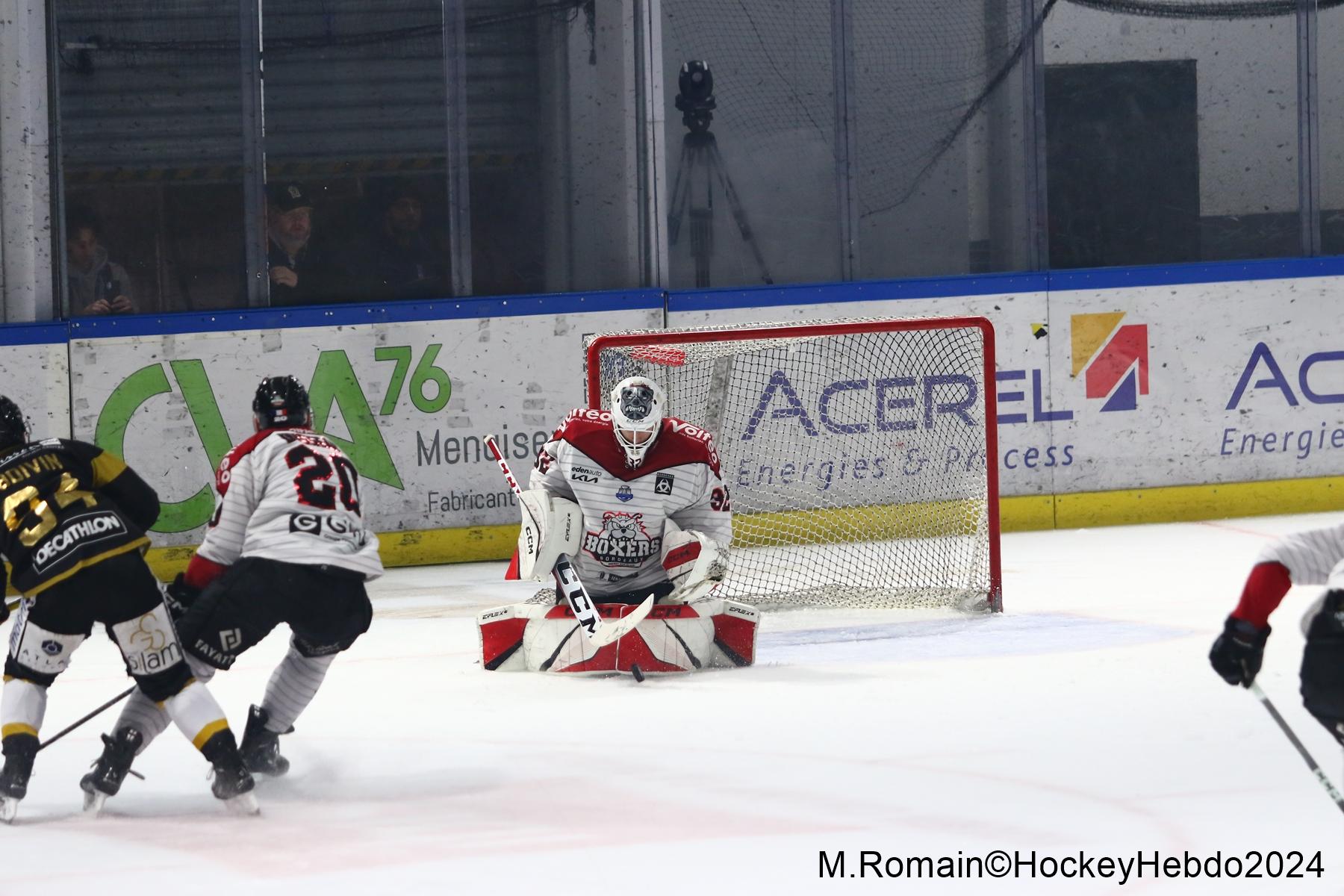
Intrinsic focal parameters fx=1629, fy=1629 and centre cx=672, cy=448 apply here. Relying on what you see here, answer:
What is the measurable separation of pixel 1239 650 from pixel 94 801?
2.28 metres

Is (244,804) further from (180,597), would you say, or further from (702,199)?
(702,199)

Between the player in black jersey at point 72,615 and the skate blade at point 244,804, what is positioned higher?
the player in black jersey at point 72,615

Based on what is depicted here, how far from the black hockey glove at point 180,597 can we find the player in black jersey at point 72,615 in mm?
156

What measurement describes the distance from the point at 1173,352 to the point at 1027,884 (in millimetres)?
5285

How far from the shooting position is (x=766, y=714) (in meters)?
4.09

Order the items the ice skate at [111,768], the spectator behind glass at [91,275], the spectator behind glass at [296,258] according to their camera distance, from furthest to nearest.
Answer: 1. the spectator behind glass at [296,258]
2. the spectator behind glass at [91,275]
3. the ice skate at [111,768]

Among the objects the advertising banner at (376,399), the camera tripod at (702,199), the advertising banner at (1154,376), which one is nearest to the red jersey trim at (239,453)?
the advertising banner at (376,399)

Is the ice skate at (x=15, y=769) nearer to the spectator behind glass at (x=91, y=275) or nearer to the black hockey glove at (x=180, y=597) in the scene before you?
the black hockey glove at (x=180, y=597)

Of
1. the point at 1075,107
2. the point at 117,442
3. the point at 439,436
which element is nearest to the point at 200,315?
the point at 117,442

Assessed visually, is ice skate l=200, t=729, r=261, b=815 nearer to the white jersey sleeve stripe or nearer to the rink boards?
the white jersey sleeve stripe

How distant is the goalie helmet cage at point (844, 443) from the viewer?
6078mm

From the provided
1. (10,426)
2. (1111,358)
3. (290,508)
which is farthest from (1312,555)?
(1111,358)

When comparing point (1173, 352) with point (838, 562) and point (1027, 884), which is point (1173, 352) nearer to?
point (838, 562)

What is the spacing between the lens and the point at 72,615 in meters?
3.26
